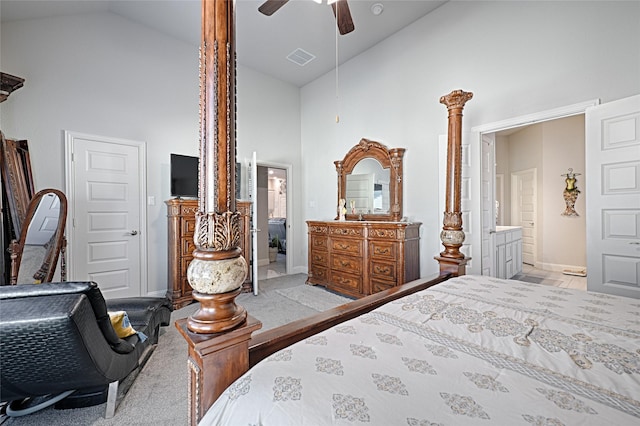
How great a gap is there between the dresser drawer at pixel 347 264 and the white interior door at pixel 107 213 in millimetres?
2594

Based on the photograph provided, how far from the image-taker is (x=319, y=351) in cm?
90

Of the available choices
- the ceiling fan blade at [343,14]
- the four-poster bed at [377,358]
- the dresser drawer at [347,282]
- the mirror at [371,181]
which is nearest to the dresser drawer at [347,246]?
the dresser drawer at [347,282]

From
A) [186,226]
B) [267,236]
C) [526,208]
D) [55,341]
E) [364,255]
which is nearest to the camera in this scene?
[55,341]

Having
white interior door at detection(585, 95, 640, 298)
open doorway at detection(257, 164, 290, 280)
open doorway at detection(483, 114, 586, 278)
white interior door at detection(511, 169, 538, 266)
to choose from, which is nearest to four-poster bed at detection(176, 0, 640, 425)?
white interior door at detection(585, 95, 640, 298)

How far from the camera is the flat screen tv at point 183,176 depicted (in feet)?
12.5

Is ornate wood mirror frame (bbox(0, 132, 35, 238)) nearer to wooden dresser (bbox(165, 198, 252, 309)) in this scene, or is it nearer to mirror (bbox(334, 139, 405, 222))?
wooden dresser (bbox(165, 198, 252, 309))

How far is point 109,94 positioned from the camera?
3.49 metres

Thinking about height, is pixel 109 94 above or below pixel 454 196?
above

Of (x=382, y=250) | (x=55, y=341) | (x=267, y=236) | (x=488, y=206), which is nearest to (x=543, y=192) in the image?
(x=488, y=206)

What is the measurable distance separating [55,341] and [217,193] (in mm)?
930

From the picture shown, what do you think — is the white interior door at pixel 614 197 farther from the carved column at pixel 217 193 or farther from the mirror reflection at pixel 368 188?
the carved column at pixel 217 193

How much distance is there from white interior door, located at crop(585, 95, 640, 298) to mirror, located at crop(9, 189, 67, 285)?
4.92 metres

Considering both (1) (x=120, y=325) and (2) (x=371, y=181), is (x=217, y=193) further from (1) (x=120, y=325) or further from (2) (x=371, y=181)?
(2) (x=371, y=181)

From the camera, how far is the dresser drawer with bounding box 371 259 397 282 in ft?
11.2
